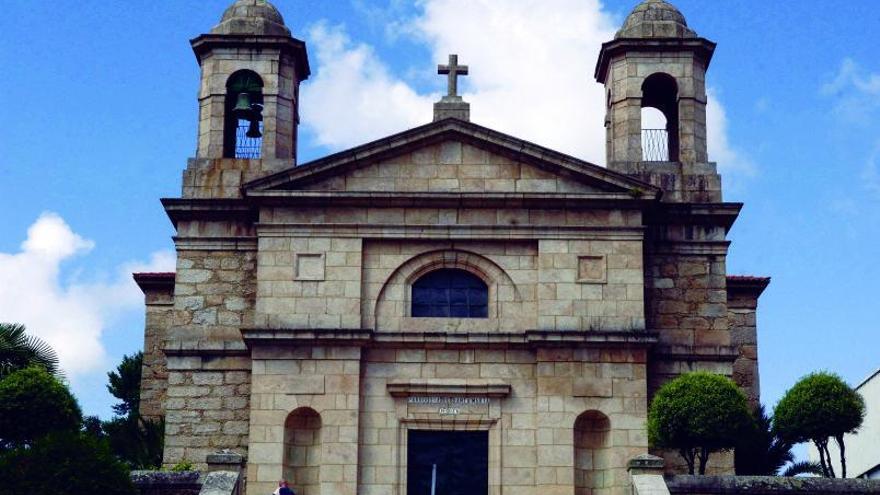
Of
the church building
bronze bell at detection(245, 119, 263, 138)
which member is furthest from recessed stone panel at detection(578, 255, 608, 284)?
bronze bell at detection(245, 119, 263, 138)

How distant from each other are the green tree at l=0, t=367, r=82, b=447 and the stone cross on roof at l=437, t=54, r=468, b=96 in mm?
10491

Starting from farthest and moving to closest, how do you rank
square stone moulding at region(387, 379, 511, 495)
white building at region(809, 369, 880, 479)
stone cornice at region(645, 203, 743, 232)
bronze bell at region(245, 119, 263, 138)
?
white building at region(809, 369, 880, 479) → bronze bell at region(245, 119, 263, 138) → stone cornice at region(645, 203, 743, 232) → square stone moulding at region(387, 379, 511, 495)

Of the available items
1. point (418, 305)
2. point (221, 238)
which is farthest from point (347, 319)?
point (221, 238)

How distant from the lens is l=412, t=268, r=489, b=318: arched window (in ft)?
99.1

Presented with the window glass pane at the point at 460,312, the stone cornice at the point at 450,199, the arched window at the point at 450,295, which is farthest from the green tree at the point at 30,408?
the window glass pane at the point at 460,312

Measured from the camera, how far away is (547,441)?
2889 cm

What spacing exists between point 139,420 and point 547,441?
1106cm

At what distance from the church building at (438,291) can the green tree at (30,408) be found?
3800mm

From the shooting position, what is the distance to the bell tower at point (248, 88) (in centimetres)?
3225

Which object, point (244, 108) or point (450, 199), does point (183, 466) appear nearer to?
point (450, 199)

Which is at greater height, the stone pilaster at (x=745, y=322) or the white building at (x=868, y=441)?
the stone pilaster at (x=745, y=322)

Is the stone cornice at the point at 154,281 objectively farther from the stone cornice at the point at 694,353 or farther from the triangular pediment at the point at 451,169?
the stone cornice at the point at 694,353

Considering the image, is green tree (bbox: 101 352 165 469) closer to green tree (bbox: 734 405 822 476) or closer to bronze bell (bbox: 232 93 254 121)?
bronze bell (bbox: 232 93 254 121)

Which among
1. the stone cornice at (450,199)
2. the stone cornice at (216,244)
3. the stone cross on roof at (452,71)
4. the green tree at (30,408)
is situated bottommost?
the green tree at (30,408)
